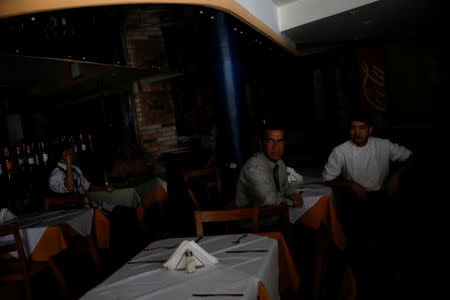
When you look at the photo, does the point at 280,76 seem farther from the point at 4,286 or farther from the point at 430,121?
the point at 4,286

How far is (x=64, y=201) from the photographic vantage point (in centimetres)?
400

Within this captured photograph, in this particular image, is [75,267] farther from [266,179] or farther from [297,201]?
[297,201]

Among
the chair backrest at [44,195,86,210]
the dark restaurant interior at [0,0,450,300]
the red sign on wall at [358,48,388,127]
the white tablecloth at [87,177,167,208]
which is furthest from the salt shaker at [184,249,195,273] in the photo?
the red sign on wall at [358,48,388,127]

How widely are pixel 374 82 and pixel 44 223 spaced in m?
5.69

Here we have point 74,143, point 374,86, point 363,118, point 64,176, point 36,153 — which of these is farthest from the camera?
point 74,143

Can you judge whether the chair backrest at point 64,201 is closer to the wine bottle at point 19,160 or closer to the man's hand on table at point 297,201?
the wine bottle at point 19,160

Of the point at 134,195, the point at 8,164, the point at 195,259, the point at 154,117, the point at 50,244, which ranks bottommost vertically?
the point at 50,244

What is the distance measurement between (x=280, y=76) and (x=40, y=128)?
5.30 meters

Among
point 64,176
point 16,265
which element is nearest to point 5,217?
point 16,265

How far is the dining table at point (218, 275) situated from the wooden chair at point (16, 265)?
1191mm

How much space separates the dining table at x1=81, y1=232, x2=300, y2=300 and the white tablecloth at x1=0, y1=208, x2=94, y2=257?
149cm

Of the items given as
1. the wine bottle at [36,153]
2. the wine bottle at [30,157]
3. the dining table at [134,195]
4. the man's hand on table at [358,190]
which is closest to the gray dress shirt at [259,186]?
the man's hand on table at [358,190]

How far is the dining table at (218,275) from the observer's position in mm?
1568

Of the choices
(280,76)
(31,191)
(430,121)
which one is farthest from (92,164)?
(430,121)
